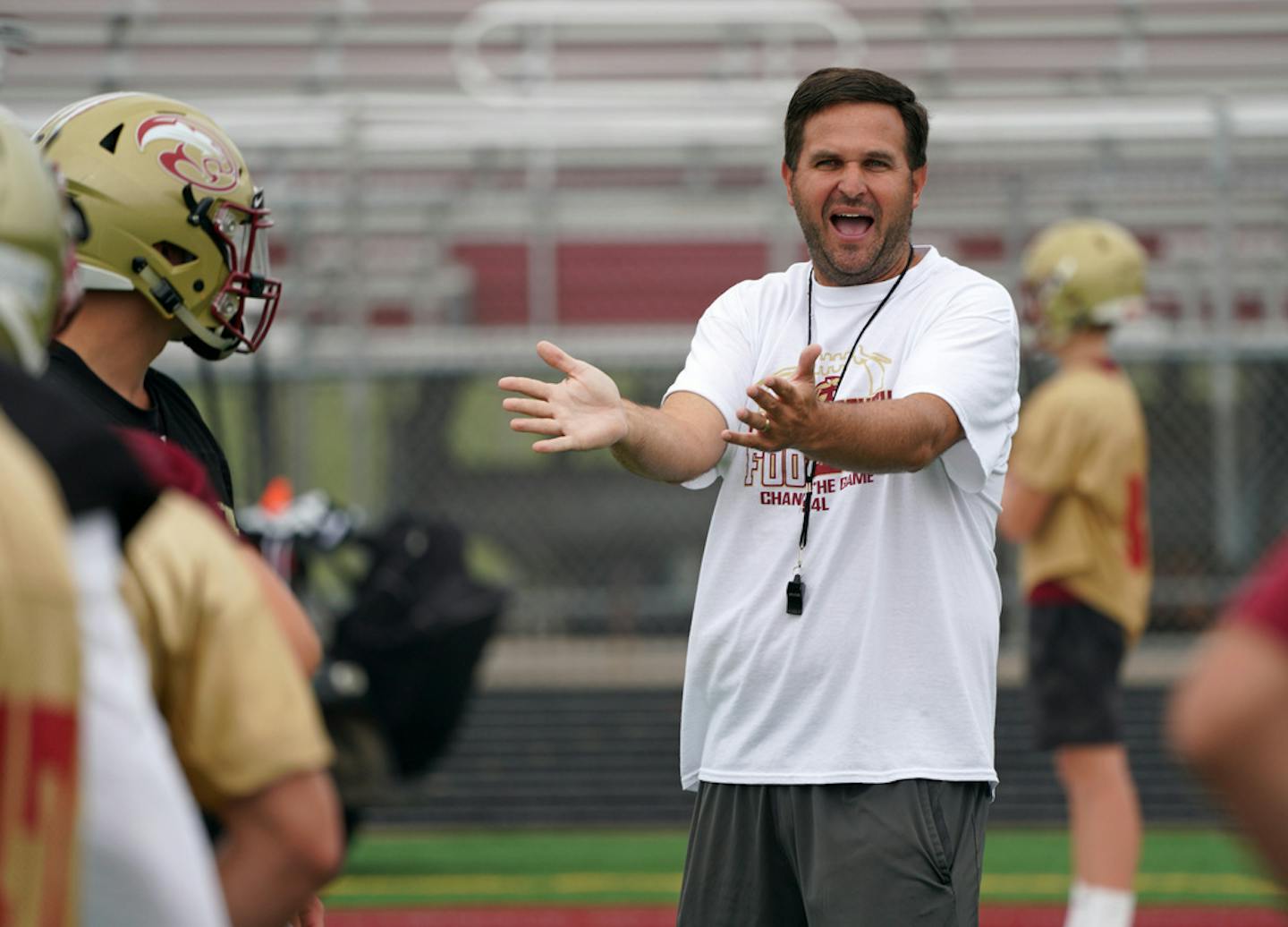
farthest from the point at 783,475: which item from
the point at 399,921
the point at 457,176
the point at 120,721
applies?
the point at 457,176

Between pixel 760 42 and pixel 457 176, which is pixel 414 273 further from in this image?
pixel 760 42

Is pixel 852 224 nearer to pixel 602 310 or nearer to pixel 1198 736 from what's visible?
pixel 1198 736

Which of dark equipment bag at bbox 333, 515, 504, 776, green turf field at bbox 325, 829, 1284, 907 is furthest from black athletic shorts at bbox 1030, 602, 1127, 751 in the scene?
dark equipment bag at bbox 333, 515, 504, 776

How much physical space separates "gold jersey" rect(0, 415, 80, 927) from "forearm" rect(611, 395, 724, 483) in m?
1.93

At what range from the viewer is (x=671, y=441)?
137 inches

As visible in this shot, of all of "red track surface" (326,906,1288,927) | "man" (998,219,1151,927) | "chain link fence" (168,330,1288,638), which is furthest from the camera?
"chain link fence" (168,330,1288,638)

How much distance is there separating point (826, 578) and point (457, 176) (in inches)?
447

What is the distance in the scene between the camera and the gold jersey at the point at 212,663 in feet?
5.80

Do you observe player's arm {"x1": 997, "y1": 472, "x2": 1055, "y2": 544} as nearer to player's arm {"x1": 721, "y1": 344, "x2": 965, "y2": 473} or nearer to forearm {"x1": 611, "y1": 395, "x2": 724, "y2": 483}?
forearm {"x1": 611, "y1": 395, "x2": 724, "y2": 483}

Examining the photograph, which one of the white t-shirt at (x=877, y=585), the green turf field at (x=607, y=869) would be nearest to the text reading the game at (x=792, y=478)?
the white t-shirt at (x=877, y=585)

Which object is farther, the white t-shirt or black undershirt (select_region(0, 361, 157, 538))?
the white t-shirt

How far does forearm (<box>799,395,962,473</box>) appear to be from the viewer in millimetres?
3174

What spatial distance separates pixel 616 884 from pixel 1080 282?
349cm

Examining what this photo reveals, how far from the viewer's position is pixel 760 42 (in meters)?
15.8
